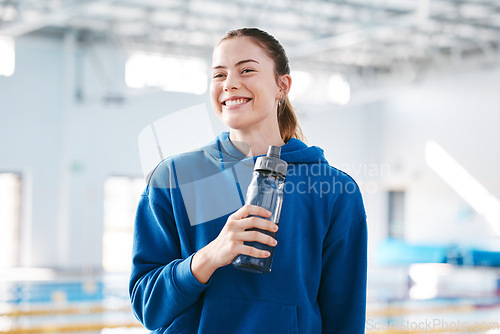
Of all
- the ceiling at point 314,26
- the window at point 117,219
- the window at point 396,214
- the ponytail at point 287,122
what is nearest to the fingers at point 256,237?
the ponytail at point 287,122

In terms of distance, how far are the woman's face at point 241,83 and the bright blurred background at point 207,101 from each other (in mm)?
8113

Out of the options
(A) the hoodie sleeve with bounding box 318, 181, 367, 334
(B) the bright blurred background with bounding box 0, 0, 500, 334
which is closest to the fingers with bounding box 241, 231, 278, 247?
(A) the hoodie sleeve with bounding box 318, 181, 367, 334

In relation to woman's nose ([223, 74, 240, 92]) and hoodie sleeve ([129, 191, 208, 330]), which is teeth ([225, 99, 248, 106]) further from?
hoodie sleeve ([129, 191, 208, 330])

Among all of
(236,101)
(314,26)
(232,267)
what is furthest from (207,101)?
(232,267)

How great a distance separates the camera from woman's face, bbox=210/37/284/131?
1.47m

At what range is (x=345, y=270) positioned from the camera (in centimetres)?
150

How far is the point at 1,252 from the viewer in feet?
44.7

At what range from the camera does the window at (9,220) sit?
13664 millimetres

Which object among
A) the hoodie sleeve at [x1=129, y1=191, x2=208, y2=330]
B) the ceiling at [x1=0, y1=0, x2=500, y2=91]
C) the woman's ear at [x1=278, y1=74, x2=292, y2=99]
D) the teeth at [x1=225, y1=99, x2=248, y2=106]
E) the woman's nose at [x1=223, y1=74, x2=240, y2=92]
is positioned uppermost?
the ceiling at [x1=0, y1=0, x2=500, y2=91]

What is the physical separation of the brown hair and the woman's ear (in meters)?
0.01

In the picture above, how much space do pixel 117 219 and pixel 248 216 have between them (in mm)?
13868

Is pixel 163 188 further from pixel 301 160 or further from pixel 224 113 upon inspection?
pixel 301 160

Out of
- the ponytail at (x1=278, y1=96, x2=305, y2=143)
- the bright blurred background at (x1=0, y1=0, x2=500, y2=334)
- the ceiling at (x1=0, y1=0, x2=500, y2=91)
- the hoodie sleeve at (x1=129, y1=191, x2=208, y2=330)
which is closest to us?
the hoodie sleeve at (x1=129, y1=191, x2=208, y2=330)

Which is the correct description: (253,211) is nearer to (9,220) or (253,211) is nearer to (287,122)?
(287,122)
